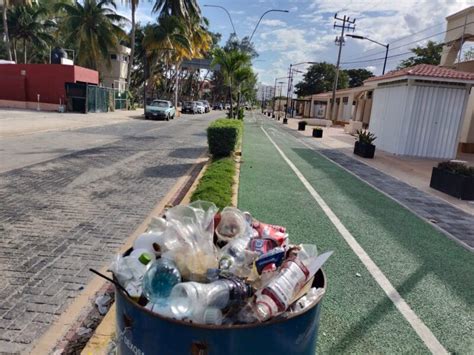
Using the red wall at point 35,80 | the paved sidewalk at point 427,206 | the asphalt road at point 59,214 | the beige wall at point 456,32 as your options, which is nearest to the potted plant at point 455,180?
the paved sidewalk at point 427,206

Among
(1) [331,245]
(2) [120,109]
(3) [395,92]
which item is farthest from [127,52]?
(1) [331,245]

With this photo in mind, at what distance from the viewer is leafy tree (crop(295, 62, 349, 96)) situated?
7294 cm

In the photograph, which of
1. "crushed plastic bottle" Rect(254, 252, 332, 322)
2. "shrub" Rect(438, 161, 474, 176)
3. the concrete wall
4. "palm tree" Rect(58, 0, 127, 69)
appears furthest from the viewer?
"palm tree" Rect(58, 0, 127, 69)

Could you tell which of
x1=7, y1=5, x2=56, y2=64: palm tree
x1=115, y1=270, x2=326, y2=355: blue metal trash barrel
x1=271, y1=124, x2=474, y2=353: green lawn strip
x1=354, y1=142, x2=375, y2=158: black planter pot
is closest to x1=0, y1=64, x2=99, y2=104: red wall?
x1=7, y1=5, x2=56, y2=64: palm tree

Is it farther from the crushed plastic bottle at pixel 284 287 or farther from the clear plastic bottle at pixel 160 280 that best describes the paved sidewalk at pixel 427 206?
the clear plastic bottle at pixel 160 280

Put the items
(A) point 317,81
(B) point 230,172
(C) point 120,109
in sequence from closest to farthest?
(B) point 230,172 < (C) point 120,109 < (A) point 317,81

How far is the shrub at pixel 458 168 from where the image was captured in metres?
8.24

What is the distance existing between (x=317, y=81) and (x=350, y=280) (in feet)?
245

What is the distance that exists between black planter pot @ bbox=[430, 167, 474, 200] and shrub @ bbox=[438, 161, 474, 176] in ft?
0.35

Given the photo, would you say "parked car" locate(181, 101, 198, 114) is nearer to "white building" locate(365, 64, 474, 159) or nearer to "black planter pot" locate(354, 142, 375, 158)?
"white building" locate(365, 64, 474, 159)

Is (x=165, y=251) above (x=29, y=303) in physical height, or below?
above

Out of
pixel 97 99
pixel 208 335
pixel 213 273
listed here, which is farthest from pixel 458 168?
pixel 97 99

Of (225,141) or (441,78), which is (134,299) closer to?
(225,141)

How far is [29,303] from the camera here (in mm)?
3168
